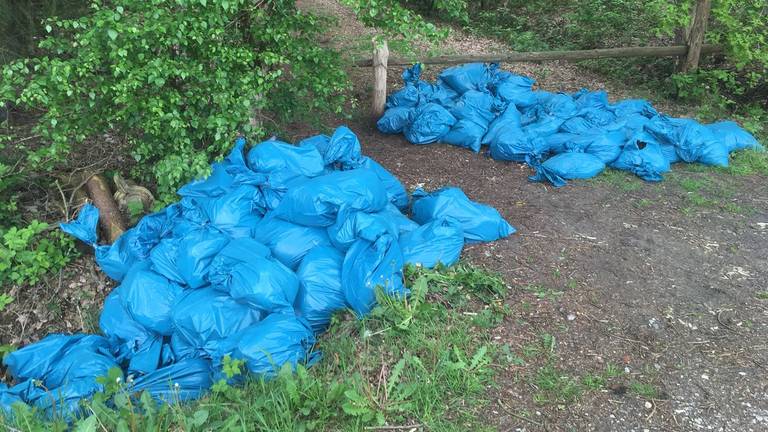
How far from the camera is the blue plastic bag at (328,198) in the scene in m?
3.67

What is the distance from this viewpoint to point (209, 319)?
336 centimetres

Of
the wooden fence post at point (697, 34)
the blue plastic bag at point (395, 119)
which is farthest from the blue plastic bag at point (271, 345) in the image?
the wooden fence post at point (697, 34)

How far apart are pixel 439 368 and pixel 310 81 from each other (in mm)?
2807

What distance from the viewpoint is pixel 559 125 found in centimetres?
561

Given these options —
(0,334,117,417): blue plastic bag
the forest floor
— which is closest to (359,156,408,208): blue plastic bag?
the forest floor

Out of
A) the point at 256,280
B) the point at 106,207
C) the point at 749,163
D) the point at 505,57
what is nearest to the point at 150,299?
the point at 256,280

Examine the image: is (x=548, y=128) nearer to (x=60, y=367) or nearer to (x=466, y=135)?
(x=466, y=135)

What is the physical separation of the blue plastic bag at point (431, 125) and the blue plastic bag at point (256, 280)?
2.72m

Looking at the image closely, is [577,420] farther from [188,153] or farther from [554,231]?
[188,153]

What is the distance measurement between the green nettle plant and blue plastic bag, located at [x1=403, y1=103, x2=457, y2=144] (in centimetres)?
140

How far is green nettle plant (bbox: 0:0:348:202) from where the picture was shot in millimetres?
3463

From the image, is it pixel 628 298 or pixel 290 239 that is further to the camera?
pixel 290 239

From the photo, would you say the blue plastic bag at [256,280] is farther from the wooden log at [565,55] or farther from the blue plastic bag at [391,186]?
the wooden log at [565,55]

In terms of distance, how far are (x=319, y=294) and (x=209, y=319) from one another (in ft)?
2.17
